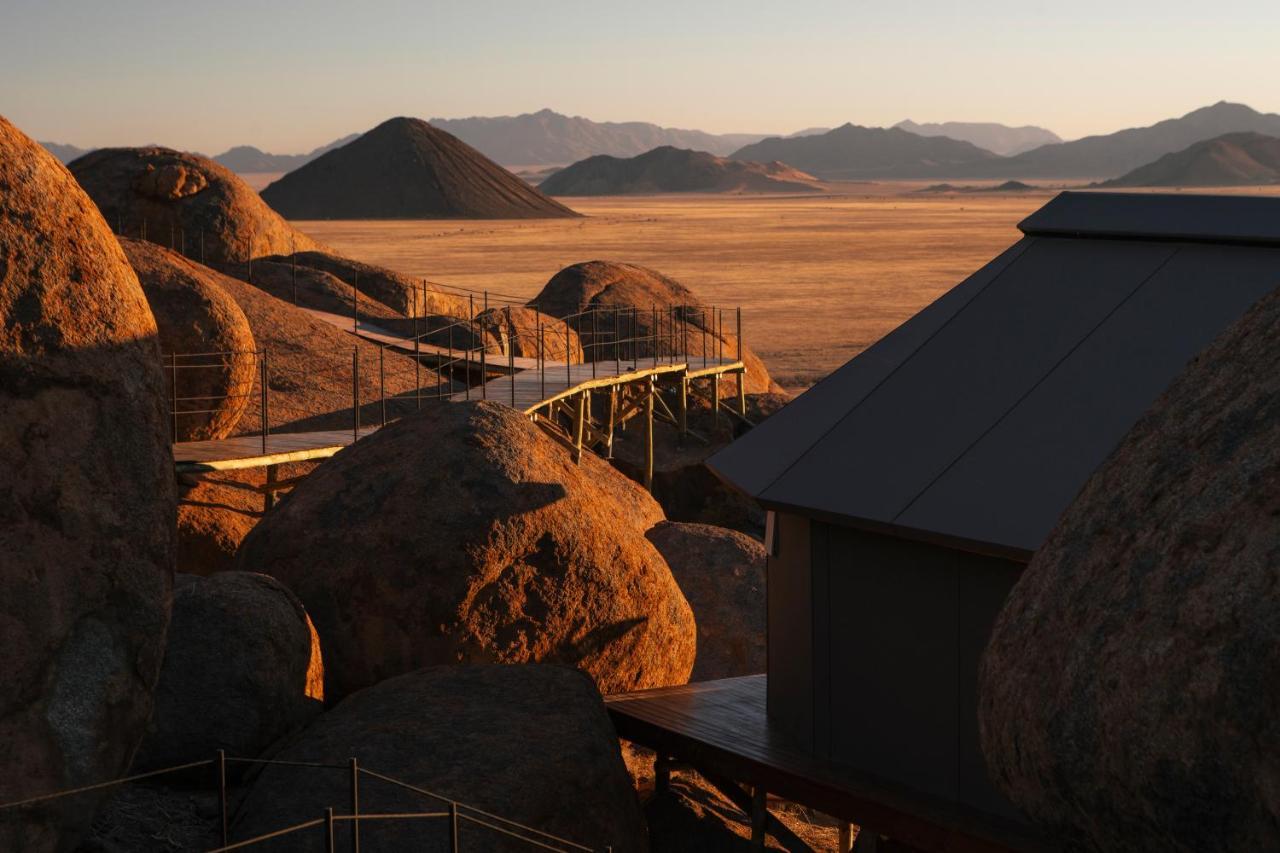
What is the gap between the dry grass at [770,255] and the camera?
177 ft

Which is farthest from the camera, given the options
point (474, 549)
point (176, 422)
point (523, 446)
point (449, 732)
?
point (176, 422)

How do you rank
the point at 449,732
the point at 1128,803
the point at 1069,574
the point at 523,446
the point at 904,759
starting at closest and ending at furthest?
the point at 1128,803 < the point at 1069,574 < the point at 449,732 < the point at 904,759 < the point at 523,446

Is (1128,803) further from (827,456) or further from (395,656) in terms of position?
(395,656)

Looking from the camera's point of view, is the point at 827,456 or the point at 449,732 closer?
the point at 449,732

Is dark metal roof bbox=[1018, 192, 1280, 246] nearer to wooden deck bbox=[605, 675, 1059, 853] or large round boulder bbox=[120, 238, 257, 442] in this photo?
wooden deck bbox=[605, 675, 1059, 853]

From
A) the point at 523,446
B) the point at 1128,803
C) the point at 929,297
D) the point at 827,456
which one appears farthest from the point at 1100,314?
the point at 929,297

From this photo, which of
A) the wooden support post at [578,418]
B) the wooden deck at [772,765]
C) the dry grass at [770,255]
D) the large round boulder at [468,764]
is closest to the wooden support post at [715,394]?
the wooden support post at [578,418]

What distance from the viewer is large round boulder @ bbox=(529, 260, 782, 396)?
3284 centimetres

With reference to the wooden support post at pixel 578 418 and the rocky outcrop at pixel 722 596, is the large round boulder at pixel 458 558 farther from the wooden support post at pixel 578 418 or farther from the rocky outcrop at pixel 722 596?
the wooden support post at pixel 578 418

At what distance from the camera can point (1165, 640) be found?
16.6 feet

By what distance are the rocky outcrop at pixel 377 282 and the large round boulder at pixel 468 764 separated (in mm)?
21747

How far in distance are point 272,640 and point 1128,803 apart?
668 cm

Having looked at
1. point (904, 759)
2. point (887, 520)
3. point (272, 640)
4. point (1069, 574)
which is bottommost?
point (904, 759)

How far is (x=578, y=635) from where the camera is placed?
12.4 metres
